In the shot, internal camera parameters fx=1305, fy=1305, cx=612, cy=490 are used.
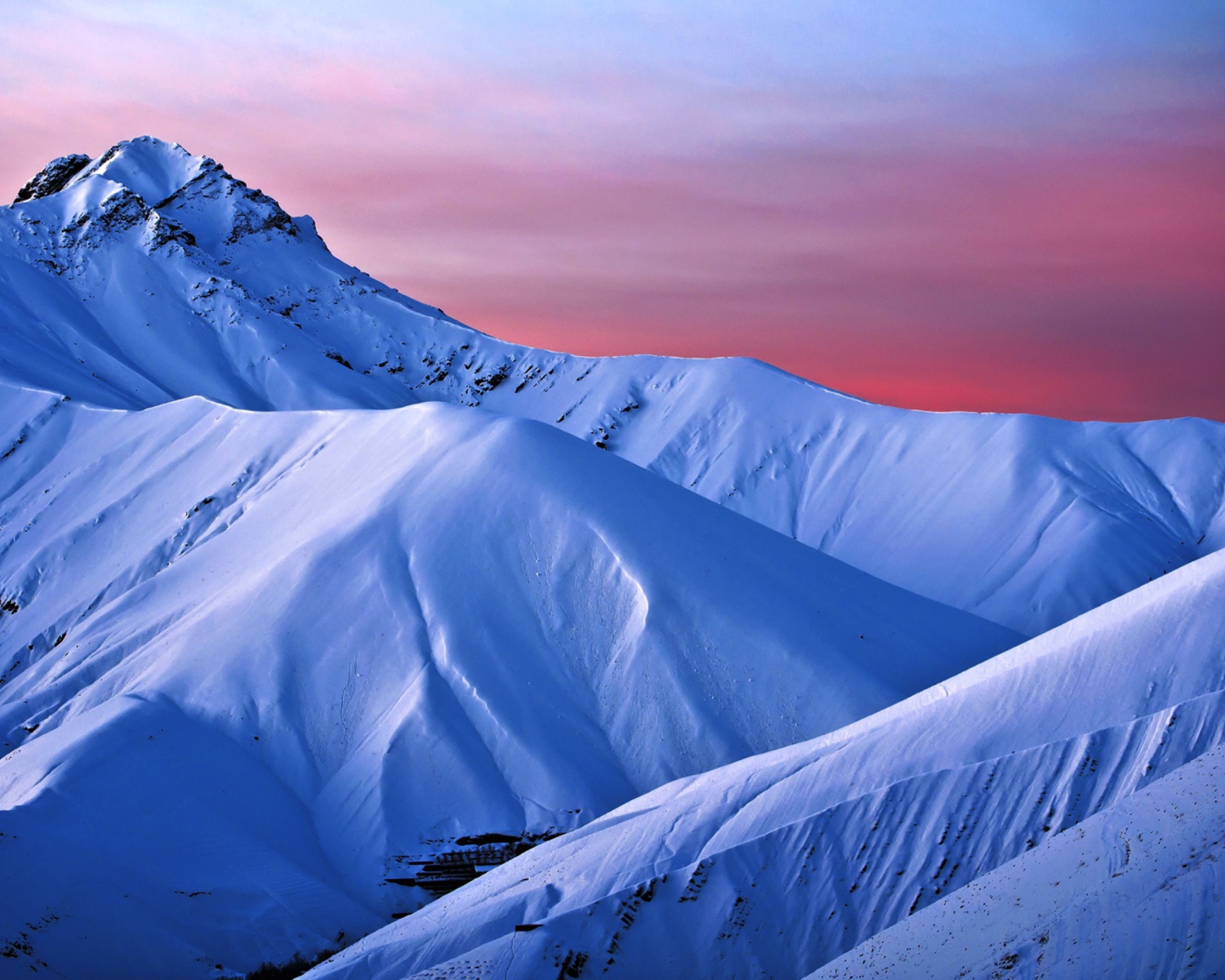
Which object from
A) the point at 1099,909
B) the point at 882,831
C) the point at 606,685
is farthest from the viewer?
the point at 606,685

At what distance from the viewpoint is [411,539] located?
44094 millimetres

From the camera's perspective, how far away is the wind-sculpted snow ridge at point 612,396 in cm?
6938

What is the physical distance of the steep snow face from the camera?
1425cm

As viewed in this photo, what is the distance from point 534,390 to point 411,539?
5531 centimetres

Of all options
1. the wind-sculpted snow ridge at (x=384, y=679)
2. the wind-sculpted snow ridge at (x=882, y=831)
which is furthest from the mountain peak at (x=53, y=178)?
the wind-sculpted snow ridge at (x=882, y=831)

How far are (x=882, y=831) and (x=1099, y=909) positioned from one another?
647cm

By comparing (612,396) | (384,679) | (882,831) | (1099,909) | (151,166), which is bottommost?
(384,679)

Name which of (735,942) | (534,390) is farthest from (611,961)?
(534,390)

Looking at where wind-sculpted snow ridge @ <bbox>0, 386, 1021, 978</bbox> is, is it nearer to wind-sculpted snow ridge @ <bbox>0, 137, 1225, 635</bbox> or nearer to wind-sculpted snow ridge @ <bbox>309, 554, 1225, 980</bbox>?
wind-sculpted snow ridge @ <bbox>309, 554, 1225, 980</bbox>

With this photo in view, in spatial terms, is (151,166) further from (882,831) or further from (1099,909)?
(1099,909)

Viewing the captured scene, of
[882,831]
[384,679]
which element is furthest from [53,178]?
Answer: [882,831]

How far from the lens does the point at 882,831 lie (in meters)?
A: 21.6

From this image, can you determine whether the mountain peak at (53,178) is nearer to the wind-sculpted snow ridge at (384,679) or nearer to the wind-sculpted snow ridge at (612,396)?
the wind-sculpted snow ridge at (612,396)

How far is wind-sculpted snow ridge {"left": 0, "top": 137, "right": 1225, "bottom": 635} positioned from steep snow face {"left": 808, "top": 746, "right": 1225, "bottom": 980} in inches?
1881
